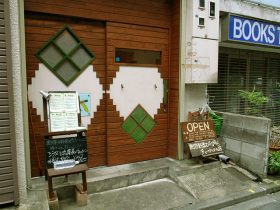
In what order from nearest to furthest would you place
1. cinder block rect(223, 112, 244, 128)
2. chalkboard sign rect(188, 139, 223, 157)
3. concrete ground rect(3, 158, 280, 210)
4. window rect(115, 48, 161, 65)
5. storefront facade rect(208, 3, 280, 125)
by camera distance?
1. concrete ground rect(3, 158, 280, 210)
2. window rect(115, 48, 161, 65)
3. chalkboard sign rect(188, 139, 223, 157)
4. cinder block rect(223, 112, 244, 128)
5. storefront facade rect(208, 3, 280, 125)

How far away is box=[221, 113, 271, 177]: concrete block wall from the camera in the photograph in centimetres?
545

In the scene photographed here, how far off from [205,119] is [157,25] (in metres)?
2.52

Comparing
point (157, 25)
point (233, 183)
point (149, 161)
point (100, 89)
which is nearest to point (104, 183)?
point (149, 161)

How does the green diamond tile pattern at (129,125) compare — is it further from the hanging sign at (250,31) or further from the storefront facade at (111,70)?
the hanging sign at (250,31)

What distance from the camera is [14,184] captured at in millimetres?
3895

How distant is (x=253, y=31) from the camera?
23.6ft

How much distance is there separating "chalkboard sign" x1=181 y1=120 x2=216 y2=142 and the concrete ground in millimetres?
586

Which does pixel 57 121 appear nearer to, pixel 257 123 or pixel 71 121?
pixel 71 121

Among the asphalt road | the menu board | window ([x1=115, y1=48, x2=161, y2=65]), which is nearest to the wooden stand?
the menu board

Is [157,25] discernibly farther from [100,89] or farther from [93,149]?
[93,149]

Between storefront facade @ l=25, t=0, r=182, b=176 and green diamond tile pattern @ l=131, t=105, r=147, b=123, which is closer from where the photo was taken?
storefront facade @ l=25, t=0, r=182, b=176

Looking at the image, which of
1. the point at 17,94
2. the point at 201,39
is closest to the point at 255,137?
the point at 201,39

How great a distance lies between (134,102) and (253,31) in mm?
4069

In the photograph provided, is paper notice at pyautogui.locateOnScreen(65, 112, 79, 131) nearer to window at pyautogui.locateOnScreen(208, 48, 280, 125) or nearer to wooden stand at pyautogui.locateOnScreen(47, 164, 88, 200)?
wooden stand at pyautogui.locateOnScreen(47, 164, 88, 200)
